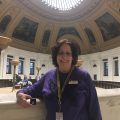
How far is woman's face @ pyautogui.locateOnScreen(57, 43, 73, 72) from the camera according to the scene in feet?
6.26

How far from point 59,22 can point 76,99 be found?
839 inches

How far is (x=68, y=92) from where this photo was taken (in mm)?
1838

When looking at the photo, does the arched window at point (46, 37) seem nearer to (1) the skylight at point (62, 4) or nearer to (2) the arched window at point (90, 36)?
(1) the skylight at point (62, 4)

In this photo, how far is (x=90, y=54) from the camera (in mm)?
23469

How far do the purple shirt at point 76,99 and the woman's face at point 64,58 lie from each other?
0.06 meters

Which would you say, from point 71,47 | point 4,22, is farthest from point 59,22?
point 71,47

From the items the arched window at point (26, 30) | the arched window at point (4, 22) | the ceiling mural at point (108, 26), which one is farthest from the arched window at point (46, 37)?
the ceiling mural at point (108, 26)

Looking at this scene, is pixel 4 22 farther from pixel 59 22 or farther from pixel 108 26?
pixel 108 26

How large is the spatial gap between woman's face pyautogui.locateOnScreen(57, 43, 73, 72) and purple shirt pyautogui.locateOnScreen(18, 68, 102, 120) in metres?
0.06

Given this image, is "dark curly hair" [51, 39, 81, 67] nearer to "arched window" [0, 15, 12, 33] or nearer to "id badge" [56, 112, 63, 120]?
"id badge" [56, 112, 63, 120]

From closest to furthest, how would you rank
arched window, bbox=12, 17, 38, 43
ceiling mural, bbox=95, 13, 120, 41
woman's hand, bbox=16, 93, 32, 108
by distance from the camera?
woman's hand, bbox=16, 93, 32, 108
ceiling mural, bbox=95, 13, 120, 41
arched window, bbox=12, 17, 38, 43

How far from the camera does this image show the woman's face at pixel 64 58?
1909mm

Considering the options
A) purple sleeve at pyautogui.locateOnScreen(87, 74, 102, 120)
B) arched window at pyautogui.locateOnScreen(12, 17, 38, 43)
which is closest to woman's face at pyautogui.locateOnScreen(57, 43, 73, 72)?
purple sleeve at pyautogui.locateOnScreen(87, 74, 102, 120)

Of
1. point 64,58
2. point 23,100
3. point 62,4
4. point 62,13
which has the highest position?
point 62,4
